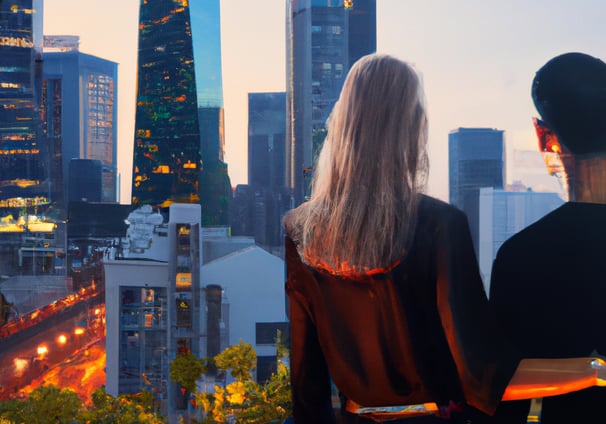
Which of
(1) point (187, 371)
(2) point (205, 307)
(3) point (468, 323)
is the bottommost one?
(1) point (187, 371)

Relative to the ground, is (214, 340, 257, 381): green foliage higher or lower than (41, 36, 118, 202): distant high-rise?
lower

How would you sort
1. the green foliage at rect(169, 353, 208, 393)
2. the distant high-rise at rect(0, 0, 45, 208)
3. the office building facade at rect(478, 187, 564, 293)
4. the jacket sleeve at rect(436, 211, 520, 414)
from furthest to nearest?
1. the distant high-rise at rect(0, 0, 45, 208)
2. the green foliage at rect(169, 353, 208, 393)
3. the office building facade at rect(478, 187, 564, 293)
4. the jacket sleeve at rect(436, 211, 520, 414)

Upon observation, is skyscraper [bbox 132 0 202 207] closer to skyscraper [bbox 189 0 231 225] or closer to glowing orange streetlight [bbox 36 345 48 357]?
skyscraper [bbox 189 0 231 225]

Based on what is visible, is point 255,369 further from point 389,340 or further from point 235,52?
point 389,340

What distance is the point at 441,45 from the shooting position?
Answer: 3473 mm

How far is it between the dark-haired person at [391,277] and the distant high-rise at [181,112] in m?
2.55

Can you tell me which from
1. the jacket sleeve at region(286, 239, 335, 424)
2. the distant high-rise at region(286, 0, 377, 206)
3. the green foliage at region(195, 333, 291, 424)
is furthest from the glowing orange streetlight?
the jacket sleeve at region(286, 239, 335, 424)

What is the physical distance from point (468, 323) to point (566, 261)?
0.78 metres

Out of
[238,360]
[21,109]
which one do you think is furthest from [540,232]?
[21,109]

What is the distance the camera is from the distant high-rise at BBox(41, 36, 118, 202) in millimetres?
3816

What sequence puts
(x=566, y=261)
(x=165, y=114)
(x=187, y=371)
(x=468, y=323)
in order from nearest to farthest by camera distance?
(x=468, y=323) < (x=566, y=261) < (x=187, y=371) < (x=165, y=114)

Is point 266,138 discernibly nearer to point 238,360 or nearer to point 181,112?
point 181,112

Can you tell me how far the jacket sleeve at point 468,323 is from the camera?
1315mm

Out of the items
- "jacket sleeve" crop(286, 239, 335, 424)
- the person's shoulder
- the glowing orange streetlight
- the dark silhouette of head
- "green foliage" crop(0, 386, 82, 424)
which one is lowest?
"green foliage" crop(0, 386, 82, 424)
